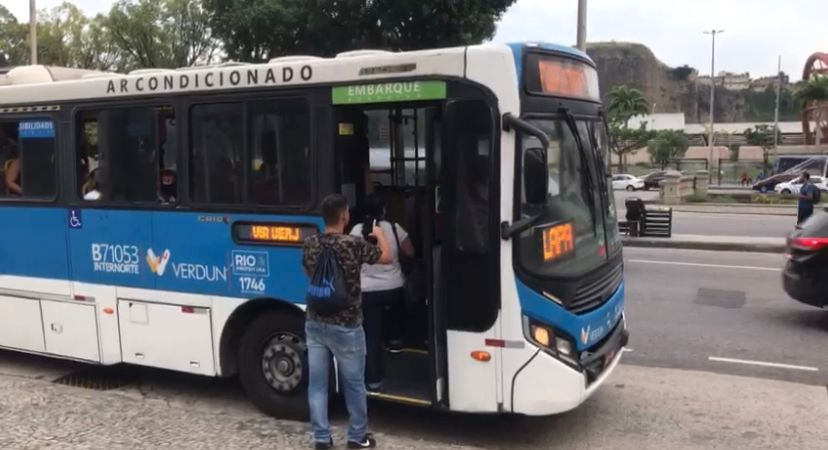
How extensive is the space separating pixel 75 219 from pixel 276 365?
2299 millimetres

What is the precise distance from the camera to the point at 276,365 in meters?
5.88

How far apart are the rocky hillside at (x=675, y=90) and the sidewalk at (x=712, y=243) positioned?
14295 centimetres

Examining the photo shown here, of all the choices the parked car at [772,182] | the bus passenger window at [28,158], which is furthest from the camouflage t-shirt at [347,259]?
the parked car at [772,182]

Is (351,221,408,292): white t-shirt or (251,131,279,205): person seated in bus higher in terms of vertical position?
(251,131,279,205): person seated in bus

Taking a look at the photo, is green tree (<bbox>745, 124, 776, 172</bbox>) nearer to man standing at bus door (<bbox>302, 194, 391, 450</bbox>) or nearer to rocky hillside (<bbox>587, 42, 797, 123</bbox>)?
rocky hillside (<bbox>587, 42, 797, 123</bbox>)

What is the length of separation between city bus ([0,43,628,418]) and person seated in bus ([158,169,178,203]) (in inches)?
1.2

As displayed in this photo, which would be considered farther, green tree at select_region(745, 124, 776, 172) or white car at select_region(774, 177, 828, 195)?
green tree at select_region(745, 124, 776, 172)

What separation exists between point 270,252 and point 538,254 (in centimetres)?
197

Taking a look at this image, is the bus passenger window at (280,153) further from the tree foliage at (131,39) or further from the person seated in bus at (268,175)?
the tree foliage at (131,39)

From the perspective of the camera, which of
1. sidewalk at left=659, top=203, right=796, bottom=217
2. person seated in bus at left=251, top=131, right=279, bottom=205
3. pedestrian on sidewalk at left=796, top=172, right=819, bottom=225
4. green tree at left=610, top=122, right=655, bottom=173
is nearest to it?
person seated in bus at left=251, top=131, right=279, bottom=205

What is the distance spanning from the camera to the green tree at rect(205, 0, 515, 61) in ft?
55.8

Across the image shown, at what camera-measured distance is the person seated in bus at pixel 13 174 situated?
7.07 m

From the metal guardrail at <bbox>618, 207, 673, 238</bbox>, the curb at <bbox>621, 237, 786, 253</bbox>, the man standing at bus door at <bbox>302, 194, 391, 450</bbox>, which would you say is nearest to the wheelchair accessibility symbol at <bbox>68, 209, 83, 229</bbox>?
the man standing at bus door at <bbox>302, 194, 391, 450</bbox>

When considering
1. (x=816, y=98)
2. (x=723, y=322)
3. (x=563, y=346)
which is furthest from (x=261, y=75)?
(x=816, y=98)
